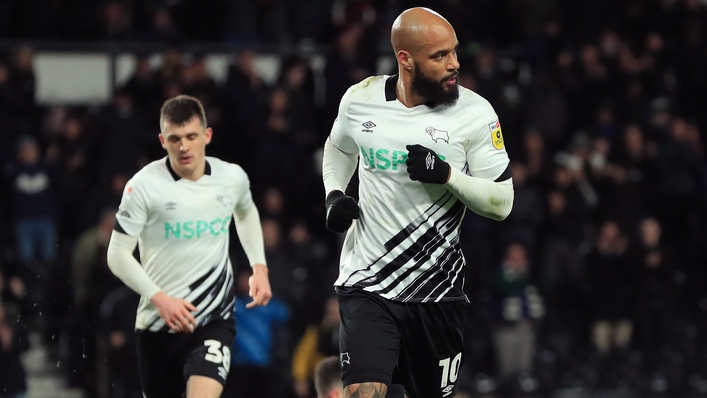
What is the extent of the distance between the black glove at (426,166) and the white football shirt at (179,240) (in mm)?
2407

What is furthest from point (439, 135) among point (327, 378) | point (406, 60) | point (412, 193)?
point (327, 378)

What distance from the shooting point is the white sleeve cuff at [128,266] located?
7.43 metres

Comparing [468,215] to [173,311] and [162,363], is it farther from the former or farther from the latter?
[173,311]

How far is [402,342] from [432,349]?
18cm

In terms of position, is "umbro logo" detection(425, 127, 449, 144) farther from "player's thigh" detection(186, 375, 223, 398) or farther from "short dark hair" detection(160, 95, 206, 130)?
"player's thigh" detection(186, 375, 223, 398)

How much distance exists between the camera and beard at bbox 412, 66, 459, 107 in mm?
6219

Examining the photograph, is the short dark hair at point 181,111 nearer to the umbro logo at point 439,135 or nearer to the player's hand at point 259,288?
the player's hand at point 259,288

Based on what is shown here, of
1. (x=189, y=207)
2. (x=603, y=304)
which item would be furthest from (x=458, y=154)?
(x=603, y=304)

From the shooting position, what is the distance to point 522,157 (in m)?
15.7

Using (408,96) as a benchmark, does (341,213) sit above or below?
below

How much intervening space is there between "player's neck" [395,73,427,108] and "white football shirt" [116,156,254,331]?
A: 213 centimetres

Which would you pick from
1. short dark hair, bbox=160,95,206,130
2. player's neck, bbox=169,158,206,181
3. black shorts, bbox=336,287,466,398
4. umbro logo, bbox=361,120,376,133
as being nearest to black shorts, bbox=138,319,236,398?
player's neck, bbox=169,158,206,181

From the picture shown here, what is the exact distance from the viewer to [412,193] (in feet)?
20.6

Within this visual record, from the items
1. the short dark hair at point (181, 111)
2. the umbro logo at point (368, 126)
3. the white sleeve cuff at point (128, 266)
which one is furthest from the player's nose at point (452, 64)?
the white sleeve cuff at point (128, 266)
